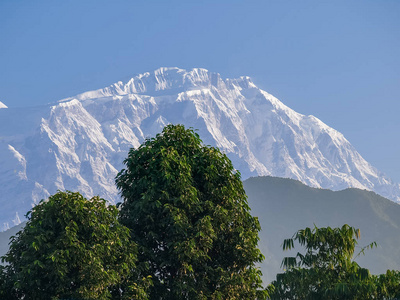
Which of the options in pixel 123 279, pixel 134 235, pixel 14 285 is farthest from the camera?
pixel 134 235

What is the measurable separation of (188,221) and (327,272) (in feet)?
26.3

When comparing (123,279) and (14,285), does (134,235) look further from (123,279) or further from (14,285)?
(14,285)

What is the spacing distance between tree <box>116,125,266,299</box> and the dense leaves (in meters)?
1.76

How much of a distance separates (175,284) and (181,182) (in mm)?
5400

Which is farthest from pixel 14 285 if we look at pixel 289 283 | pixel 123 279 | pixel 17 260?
pixel 289 283

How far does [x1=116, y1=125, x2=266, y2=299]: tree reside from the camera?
35500mm

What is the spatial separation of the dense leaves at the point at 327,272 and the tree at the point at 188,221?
176cm

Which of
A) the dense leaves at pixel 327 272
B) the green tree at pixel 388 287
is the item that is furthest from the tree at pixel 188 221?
the green tree at pixel 388 287

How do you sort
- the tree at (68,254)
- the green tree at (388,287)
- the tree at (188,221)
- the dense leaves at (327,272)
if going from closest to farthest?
the tree at (68,254) < the green tree at (388,287) < the dense leaves at (327,272) < the tree at (188,221)

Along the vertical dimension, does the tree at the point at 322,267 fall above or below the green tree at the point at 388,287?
above

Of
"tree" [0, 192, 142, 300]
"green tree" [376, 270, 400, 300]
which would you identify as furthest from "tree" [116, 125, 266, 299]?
"green tree" [376, 270, 400, 300]

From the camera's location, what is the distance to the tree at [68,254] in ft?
99.0

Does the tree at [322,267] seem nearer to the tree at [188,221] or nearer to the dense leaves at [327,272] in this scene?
the dense leaves at [327,272]

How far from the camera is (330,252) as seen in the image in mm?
36969
